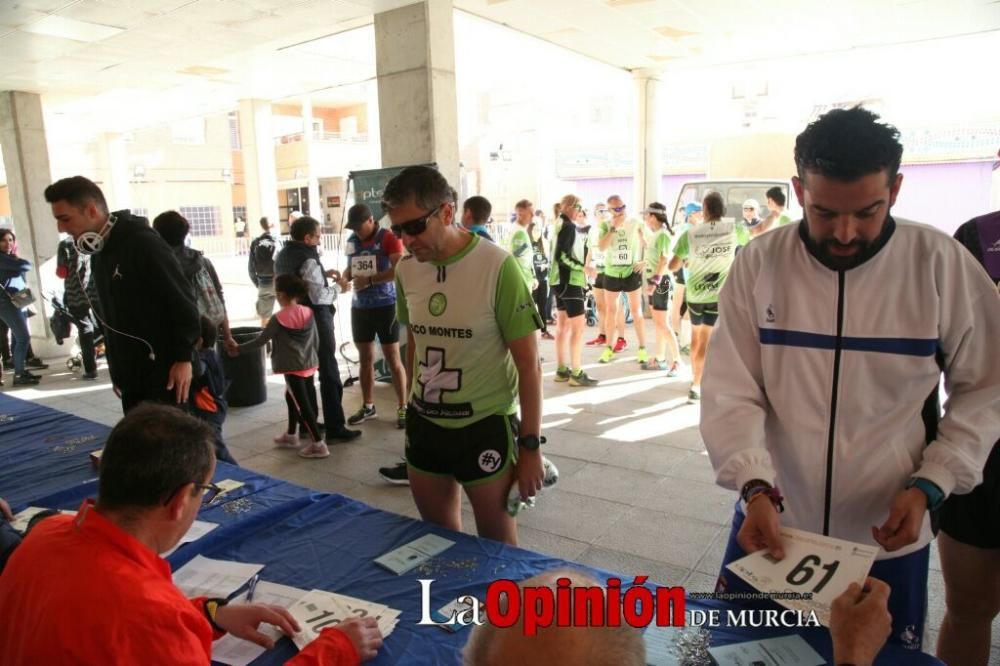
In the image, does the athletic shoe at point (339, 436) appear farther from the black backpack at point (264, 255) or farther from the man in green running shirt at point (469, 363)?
the black backpack at point (264, 255)

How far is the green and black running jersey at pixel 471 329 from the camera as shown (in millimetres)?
2082

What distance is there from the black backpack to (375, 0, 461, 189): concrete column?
2.49m

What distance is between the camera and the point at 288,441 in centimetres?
476

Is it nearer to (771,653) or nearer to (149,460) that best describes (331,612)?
(149,460)

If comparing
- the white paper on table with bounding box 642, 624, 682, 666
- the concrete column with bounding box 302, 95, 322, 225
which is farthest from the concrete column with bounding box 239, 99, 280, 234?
the white paper on table with bounding box 642, 624, 682, 666

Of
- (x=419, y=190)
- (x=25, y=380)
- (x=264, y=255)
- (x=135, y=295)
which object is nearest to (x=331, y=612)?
(x=419, y=190)

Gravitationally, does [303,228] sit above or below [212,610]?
above

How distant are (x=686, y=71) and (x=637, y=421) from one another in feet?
24.8

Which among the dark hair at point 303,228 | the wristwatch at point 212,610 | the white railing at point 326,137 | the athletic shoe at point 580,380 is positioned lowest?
the athletic shoe at point 580,380

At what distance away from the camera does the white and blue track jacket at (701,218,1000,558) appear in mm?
1291

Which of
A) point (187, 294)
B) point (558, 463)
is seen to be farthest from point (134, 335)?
point (558, 463)

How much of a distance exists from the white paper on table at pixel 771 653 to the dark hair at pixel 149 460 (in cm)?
122

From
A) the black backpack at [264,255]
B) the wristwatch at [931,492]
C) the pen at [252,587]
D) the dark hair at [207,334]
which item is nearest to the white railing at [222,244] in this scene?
the black backpack at [264,255]

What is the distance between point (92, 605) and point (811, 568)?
1340mm
